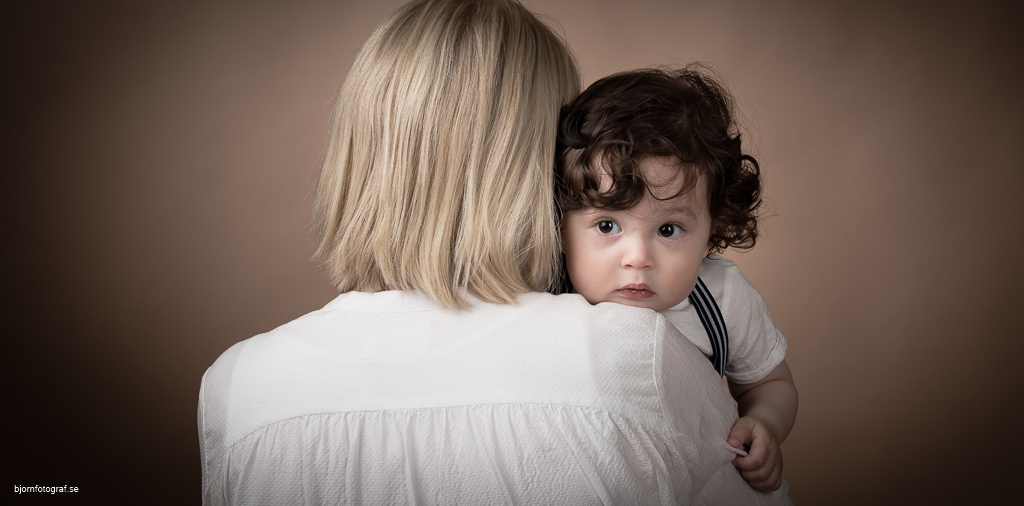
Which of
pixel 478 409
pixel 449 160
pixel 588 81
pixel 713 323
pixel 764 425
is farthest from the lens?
pixel 588 81

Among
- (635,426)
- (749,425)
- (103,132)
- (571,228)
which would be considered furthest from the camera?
(103,132)

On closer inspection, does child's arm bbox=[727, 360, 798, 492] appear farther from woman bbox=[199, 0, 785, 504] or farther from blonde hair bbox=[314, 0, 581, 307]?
blonde hair bbox=[314, 0, 581, 307]

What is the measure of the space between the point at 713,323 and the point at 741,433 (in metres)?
0.38

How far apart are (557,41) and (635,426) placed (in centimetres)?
67

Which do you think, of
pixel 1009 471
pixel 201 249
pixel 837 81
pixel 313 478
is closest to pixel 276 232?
pixel 201 249

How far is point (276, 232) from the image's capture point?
284 centimetres

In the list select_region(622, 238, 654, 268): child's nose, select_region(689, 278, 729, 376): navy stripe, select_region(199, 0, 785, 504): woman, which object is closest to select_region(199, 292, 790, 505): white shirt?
select_region(199, 0, 785, 504): woman

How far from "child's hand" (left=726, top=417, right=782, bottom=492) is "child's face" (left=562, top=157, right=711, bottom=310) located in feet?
0.91

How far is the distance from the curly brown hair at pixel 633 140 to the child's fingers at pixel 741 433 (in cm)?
40

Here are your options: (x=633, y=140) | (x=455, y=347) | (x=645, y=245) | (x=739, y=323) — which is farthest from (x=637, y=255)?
(x=455, y=347)

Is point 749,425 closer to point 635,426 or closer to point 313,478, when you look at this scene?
point 635,426

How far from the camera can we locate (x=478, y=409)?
950mm

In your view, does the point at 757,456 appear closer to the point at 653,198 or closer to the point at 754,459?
the point at 754,459

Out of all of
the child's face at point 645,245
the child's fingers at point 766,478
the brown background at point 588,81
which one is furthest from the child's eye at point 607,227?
the brown background at point 588,81
